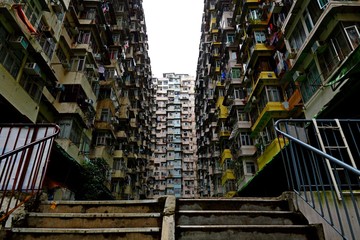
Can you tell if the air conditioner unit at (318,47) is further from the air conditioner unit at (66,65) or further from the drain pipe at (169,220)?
the air conditioner unit at (66,65)

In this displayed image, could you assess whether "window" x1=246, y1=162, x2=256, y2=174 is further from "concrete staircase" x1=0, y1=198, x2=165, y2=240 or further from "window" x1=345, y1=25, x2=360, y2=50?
"concrete staircase" x1=0, y1=198, x2=165, y2=240

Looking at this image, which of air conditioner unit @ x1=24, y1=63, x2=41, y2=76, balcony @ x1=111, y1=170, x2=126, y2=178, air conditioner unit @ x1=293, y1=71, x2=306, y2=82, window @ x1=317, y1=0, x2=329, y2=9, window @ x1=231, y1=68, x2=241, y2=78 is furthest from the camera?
window @ x1=231, y1=68, x2=241, y2=78

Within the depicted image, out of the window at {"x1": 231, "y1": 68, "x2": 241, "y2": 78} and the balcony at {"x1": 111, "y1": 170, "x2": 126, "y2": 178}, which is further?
A: the window at {"x1": 231, "y1": 68, "x2": 241, "y2": 78}

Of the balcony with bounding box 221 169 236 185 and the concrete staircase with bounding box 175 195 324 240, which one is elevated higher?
the balcony with bounding box 221 169 236 185

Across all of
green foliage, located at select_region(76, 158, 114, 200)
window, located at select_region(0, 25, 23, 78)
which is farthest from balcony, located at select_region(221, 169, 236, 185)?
window, located at select_region(0, 25, 23, 78)

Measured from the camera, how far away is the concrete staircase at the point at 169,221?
3768mm

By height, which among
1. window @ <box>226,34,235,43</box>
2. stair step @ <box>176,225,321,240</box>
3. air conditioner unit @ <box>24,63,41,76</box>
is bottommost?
stair step @ <box>176,225,321,240</box>

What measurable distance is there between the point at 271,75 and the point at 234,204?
19.0 meters

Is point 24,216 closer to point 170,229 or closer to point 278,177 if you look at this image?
point 170,229

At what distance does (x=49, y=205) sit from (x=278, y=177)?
31.5 ft

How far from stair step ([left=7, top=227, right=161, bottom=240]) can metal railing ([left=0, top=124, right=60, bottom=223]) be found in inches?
17.5

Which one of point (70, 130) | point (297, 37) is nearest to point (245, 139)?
point (297, 37)

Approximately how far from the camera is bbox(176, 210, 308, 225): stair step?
423cm

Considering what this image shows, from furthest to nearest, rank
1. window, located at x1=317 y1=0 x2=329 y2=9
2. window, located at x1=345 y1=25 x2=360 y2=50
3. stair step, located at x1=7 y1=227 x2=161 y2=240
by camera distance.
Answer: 1. window, located at x1=317 y1=0 x2=329 y2=9
2. window, located at x1=345 y1=25 x2=360 y2=50
3. stair step, located at x1=7 y1=227 x2=161 y2=240
